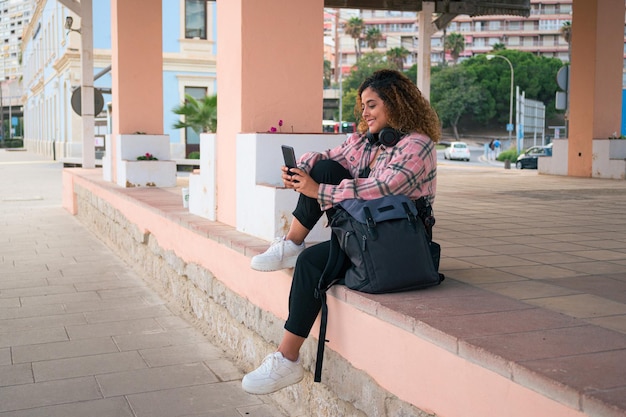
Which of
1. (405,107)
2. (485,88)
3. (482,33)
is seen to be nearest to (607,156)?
(405,107)

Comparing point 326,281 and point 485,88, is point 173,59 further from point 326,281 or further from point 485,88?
point 485,88

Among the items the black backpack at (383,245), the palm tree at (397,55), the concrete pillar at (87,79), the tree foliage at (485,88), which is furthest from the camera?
the palm tree at (397,55)

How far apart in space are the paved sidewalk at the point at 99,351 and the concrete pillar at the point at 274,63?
157cm

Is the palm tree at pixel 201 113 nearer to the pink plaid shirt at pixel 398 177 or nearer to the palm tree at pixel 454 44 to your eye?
the pink plaid shirt at pixel 398 177

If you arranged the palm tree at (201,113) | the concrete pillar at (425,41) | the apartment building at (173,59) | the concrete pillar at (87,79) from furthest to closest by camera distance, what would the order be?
the apartment building at (173,59) < the palm tree at (201,113) < the concrete pillar at (425,41) < the concrete pillar at (87,79)

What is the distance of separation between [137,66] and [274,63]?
5.64 metres

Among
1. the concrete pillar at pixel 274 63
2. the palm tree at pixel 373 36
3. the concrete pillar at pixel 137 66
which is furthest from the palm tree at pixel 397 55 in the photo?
the concrete pillar at pixel 274 63

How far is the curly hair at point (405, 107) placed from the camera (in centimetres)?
354

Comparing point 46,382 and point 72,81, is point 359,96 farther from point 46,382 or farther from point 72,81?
point 72,81

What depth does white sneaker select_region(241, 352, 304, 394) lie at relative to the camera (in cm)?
337

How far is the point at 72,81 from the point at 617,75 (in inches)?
888

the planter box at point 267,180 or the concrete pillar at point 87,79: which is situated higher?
the concrete pillar at point 87,79

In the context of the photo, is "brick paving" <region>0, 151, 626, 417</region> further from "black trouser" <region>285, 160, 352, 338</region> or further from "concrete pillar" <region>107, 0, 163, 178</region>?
"concrete pillar" <region>107, 0, 163, 178</region>

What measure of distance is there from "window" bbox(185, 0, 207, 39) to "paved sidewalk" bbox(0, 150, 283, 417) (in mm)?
22531
